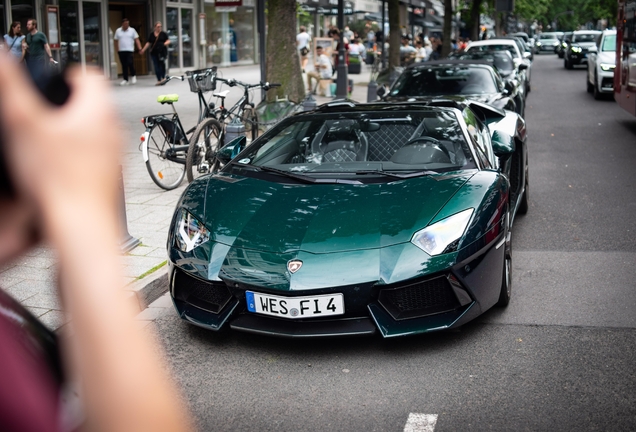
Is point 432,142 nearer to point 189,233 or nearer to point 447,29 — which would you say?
point 189,233

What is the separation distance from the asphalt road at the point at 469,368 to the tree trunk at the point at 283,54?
8978 mm

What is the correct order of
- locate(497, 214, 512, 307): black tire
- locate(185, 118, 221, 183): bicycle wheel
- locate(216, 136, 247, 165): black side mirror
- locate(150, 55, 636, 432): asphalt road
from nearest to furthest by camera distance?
1. locate(150, 55, 636, 432): asphalt road
2. locate(497, 214, 512, 307): black tire
3. locate(216, 136, 247, 165): black side mirror
4. locate(185, 118, 221, 183): bicycle wheel

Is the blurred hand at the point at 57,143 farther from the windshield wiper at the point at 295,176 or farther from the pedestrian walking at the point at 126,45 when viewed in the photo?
the pedestrian walking at the point at 126,45

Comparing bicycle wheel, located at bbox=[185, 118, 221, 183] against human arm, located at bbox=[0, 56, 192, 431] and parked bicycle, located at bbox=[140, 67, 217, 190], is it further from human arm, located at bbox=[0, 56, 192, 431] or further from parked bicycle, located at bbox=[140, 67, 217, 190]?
human arm, located at bbox=[0, 56, 192, 431]

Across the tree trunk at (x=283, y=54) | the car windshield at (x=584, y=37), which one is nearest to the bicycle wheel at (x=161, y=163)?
the tree trunk at (x=283, y=54)

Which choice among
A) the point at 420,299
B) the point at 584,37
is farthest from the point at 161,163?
the point at 584,37

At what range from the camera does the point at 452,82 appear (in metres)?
11.3

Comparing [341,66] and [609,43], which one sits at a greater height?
[609,43]

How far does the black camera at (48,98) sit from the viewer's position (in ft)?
2.72

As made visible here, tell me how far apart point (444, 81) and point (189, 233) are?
A: 7.18 m

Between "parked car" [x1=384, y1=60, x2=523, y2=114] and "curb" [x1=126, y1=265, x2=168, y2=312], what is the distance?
583 centimetres

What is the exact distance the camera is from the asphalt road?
3.67m

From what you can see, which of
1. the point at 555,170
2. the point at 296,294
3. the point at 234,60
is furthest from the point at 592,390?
the point at 234,60

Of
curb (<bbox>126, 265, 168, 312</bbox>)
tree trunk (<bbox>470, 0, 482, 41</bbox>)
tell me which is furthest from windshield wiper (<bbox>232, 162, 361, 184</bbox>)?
tree trunk (<bbox>470, 0, 482, 41</bbox>)
